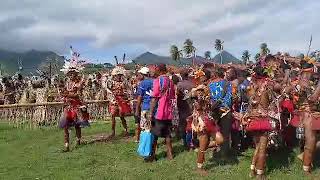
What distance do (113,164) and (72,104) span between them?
8.82 ft

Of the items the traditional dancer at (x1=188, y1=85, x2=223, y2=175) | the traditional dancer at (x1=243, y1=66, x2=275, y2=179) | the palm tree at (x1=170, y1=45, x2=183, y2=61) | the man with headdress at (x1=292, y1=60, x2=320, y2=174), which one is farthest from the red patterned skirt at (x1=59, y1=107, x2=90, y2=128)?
the palm tree at (x1=170, y1=45, x2=183, y2=61)

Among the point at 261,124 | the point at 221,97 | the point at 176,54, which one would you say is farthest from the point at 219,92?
the point at 176,54

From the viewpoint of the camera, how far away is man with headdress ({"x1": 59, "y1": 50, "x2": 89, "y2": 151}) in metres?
14.1

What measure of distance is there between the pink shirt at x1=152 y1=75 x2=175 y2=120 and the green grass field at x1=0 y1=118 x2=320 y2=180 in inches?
42.6

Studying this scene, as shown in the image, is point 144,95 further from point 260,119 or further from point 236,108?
point 260,119

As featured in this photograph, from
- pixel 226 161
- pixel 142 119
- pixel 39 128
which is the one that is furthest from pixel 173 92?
pixel 39 128

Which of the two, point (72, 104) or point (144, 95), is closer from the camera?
point (144, 95)

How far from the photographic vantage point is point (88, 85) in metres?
24.2

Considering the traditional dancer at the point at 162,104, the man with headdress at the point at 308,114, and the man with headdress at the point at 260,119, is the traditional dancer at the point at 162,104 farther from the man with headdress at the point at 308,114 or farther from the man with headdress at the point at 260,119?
the man with headdress at the point at 308,114

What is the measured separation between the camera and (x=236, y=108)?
11828mm

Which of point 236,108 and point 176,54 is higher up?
point 176,54

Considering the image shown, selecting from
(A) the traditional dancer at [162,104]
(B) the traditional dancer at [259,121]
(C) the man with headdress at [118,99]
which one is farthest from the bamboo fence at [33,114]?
(B) the traditional dancer at [259,121]

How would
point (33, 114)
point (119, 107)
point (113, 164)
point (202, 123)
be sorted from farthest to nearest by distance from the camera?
point (33, 114)
point (119, 107)
point (113, 164)
point (202, 123)

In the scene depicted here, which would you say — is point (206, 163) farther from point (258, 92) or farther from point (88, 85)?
point (88, 85)
